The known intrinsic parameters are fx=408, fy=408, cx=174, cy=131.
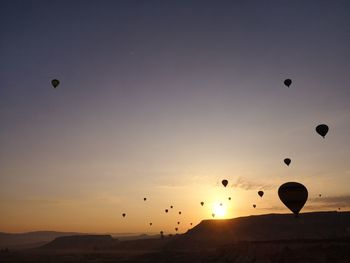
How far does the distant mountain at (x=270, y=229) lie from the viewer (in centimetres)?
13188

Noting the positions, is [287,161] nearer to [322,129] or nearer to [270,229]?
[322,129]

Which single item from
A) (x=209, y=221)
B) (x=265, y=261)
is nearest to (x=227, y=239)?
(x=209, y=221)

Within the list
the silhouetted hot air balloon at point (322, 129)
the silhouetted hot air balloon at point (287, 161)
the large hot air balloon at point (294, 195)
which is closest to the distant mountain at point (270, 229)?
the silhouetted hot air balloon at point (287, 161)

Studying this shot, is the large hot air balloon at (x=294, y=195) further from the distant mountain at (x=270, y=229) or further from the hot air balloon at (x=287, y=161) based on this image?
the distant mountain at (x=270, y=229)

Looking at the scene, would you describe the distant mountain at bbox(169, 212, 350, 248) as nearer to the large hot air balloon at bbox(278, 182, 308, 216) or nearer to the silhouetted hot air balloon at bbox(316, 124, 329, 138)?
the silhouetted hot air balloon at bbox(316, 124, 329, 138)

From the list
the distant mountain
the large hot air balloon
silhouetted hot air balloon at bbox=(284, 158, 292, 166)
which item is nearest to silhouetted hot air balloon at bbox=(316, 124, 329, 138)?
the large hot air balloon

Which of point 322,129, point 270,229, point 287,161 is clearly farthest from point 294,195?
point 270,229

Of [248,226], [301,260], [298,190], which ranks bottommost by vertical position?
[301,260]

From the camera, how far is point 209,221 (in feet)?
550

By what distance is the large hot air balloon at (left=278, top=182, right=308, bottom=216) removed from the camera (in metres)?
44.6

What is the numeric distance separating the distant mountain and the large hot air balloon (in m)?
88.8

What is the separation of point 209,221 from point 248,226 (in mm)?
22098

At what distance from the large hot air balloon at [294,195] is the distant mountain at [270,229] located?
291 feet

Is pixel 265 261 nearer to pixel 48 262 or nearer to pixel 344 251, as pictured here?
pixel 344 251
